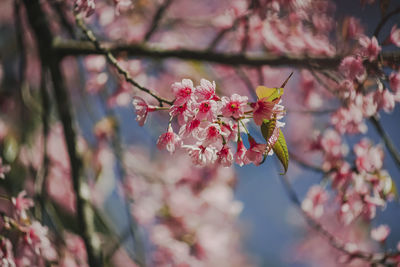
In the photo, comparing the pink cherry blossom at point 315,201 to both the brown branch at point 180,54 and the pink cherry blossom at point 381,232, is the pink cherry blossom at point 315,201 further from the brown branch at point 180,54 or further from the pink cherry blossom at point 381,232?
the brown branch at point 180,54

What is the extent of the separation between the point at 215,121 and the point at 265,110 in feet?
0.28

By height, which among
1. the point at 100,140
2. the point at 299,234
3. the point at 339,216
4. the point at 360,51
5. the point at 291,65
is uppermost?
the point at 360,51

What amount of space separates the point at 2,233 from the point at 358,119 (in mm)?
891

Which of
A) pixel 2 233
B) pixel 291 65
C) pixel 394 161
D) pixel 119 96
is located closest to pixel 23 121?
pixel 119 96

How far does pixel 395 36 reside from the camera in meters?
0.66

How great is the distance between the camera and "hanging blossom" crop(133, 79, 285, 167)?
492 millimetres

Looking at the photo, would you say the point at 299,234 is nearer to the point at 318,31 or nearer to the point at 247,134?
the point at 318,31

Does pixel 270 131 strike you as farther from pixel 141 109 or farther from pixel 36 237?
pixel 36 237

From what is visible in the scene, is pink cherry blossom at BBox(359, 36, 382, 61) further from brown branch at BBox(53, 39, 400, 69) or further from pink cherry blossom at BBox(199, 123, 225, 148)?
pink cherry blossom at BBox(199, 123, 225, 148)

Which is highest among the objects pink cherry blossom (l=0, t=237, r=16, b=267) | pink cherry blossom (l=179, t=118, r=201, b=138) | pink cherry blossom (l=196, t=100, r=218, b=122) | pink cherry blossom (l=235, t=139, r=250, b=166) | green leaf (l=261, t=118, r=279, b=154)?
pink cherry blossom (l=196, t=100, r=218, b=122)

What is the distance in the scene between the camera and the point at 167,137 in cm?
56

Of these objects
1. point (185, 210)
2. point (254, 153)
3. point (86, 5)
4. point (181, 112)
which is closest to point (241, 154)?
point (254, 153)

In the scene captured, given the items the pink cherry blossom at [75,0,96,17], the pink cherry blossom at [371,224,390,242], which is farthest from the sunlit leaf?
the pink cherry blossom at [371,224,390,242]

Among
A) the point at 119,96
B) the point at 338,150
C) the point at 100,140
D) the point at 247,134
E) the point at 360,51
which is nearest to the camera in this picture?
the point at 247,134
